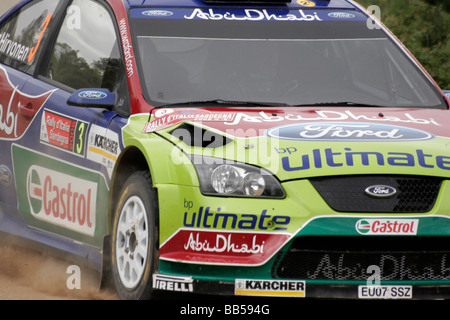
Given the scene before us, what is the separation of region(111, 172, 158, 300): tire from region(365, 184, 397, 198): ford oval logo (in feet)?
3.39

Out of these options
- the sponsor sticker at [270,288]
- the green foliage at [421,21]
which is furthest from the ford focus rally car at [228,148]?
the green foliage at [421,21]

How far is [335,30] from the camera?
24.6 ft

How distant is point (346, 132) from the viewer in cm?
615

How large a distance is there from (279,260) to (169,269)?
533 millimetres

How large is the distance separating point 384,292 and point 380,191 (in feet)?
1.58

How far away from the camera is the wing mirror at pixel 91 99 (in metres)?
6.81

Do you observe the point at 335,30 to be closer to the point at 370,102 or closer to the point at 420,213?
the point at 370,102

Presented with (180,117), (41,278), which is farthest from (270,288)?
(41,278)

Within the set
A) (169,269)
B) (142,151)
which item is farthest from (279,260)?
(142,151)

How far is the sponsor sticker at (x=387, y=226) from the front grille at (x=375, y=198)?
0.05 m

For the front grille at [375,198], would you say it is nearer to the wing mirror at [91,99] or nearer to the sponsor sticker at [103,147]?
the sponsor sticker at [103,147]

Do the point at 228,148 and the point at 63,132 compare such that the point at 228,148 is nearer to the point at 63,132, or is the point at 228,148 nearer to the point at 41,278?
the point at 63,132

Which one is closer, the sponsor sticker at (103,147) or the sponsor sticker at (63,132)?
the sponsor sticker at (103,147)
